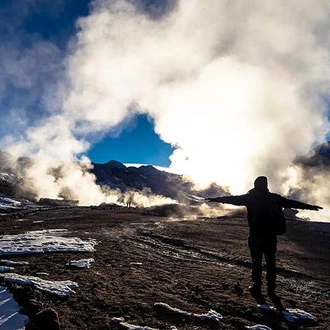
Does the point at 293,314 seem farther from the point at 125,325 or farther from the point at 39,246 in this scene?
the point at 39,246

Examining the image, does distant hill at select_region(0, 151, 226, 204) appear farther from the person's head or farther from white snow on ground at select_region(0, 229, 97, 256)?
the person's head

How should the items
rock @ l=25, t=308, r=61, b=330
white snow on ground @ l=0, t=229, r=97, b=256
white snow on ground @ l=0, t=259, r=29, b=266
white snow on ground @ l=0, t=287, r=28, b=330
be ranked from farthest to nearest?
white snow on ground @ l=0, t=229, r=97, b=256 < white snow on ground @ l=0, t=259, r=29, b=266 < white snow on ground @ l=0, t=287, r=28, b=330 < rock @ l=25, t=308, r=61, b=330

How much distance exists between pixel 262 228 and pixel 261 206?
516 millimetres

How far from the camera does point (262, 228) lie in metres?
8.22

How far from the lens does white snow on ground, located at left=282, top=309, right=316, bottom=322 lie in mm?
6811

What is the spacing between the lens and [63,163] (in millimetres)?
123938

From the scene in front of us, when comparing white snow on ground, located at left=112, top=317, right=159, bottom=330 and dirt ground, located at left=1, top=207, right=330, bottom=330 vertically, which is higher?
dirt ground, located at left=1, top=207, right=330, bottom=330

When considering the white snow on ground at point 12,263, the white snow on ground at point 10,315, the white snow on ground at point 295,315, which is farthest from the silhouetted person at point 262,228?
the white snow on ground at point 12,263

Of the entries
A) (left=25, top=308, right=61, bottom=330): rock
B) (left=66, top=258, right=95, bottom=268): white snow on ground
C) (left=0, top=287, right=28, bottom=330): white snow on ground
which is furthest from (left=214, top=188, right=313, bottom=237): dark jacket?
(left=0, top=287, right=28, bottom=330): white snow on ground

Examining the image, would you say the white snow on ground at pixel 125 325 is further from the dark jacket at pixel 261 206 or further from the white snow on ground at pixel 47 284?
the dark jacket at pixel 261 206

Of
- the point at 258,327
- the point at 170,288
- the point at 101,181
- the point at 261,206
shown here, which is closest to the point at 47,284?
the point at 170,288

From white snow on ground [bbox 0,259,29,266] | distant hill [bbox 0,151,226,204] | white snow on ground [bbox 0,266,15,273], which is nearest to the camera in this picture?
white snow on ground [bbox 0,266,15,273]

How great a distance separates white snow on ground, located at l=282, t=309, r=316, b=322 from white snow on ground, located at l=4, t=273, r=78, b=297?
4474 mm

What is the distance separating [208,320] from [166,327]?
2.89 ft
